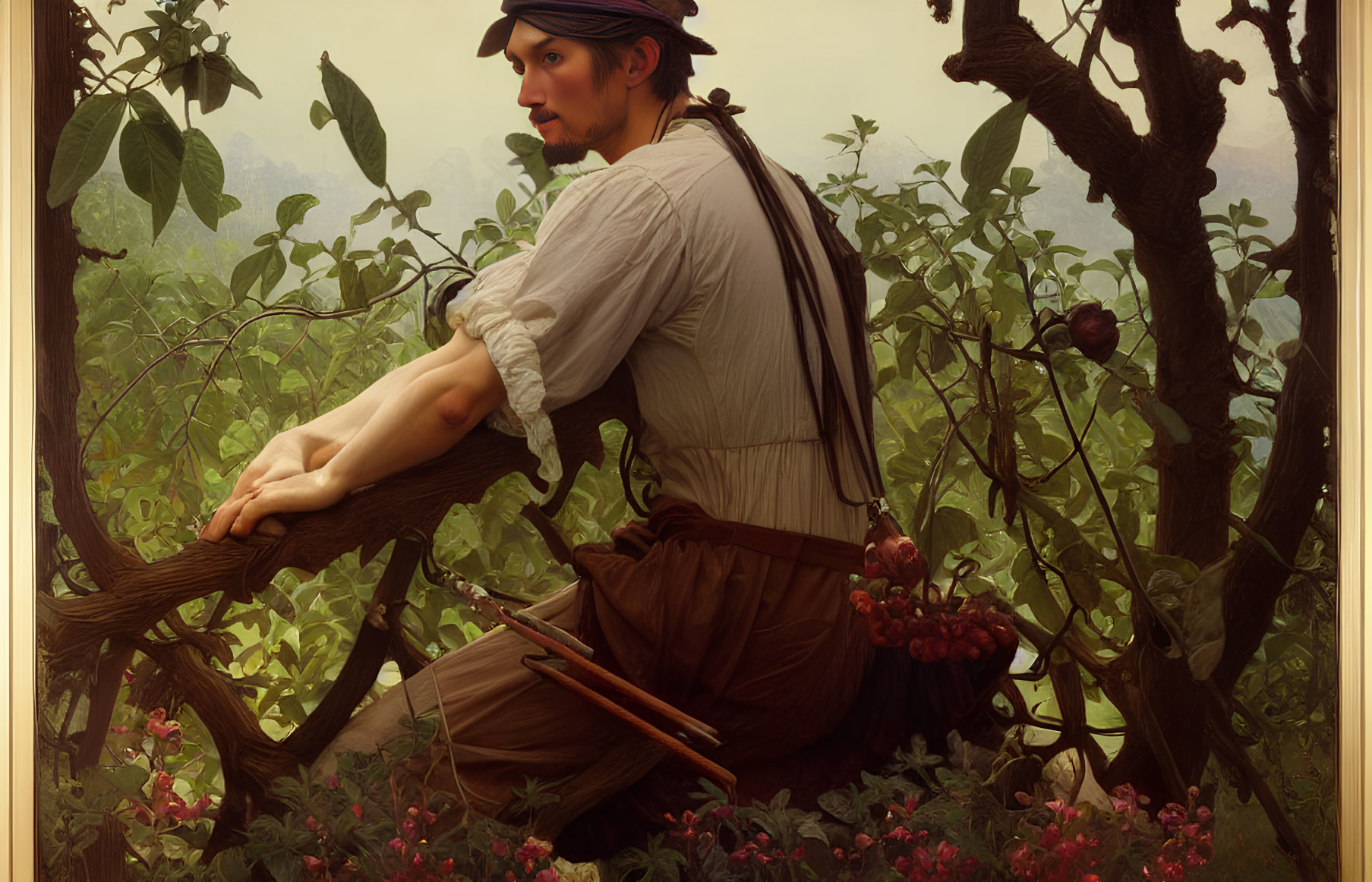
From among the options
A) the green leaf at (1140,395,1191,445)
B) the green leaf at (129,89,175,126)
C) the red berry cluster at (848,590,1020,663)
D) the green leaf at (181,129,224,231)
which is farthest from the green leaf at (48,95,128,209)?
the green leaf at (1140,395,1191,445)

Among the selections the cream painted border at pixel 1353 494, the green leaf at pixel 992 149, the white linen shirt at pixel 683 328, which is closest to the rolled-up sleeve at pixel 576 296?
the white linen shirt at pixel 683 328

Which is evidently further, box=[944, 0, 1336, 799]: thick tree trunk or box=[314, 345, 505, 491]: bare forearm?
box=[944, 0, 1336, 799]: thick tree trunk

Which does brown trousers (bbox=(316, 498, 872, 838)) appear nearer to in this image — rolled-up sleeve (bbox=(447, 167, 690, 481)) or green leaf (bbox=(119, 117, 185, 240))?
rolled-up sleeve (bbox=(447, 167, 690, 481))

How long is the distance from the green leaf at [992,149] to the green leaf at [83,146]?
1.40m

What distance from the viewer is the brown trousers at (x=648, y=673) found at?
180 centimetres

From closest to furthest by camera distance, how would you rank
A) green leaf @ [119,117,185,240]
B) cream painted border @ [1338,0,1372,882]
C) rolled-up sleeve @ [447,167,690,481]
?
1. rolled-up sleeve @ [447,167,690,481]
2. green leaf @ [119,117,185,240]
3. cream painted border @ [1338,0,1372,882]

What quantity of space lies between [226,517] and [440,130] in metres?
0.72

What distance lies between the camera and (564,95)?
1838 millimetres

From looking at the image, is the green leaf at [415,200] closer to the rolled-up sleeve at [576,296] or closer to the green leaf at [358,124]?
the green leaf at [358,124]

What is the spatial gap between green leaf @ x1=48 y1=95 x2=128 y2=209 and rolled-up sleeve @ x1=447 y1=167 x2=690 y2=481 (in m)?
0.66

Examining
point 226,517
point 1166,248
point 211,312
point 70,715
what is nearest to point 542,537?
point 226,517

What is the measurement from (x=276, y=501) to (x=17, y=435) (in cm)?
46

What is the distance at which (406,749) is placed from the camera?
1801mm

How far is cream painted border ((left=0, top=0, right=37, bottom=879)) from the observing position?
1.85 metres
